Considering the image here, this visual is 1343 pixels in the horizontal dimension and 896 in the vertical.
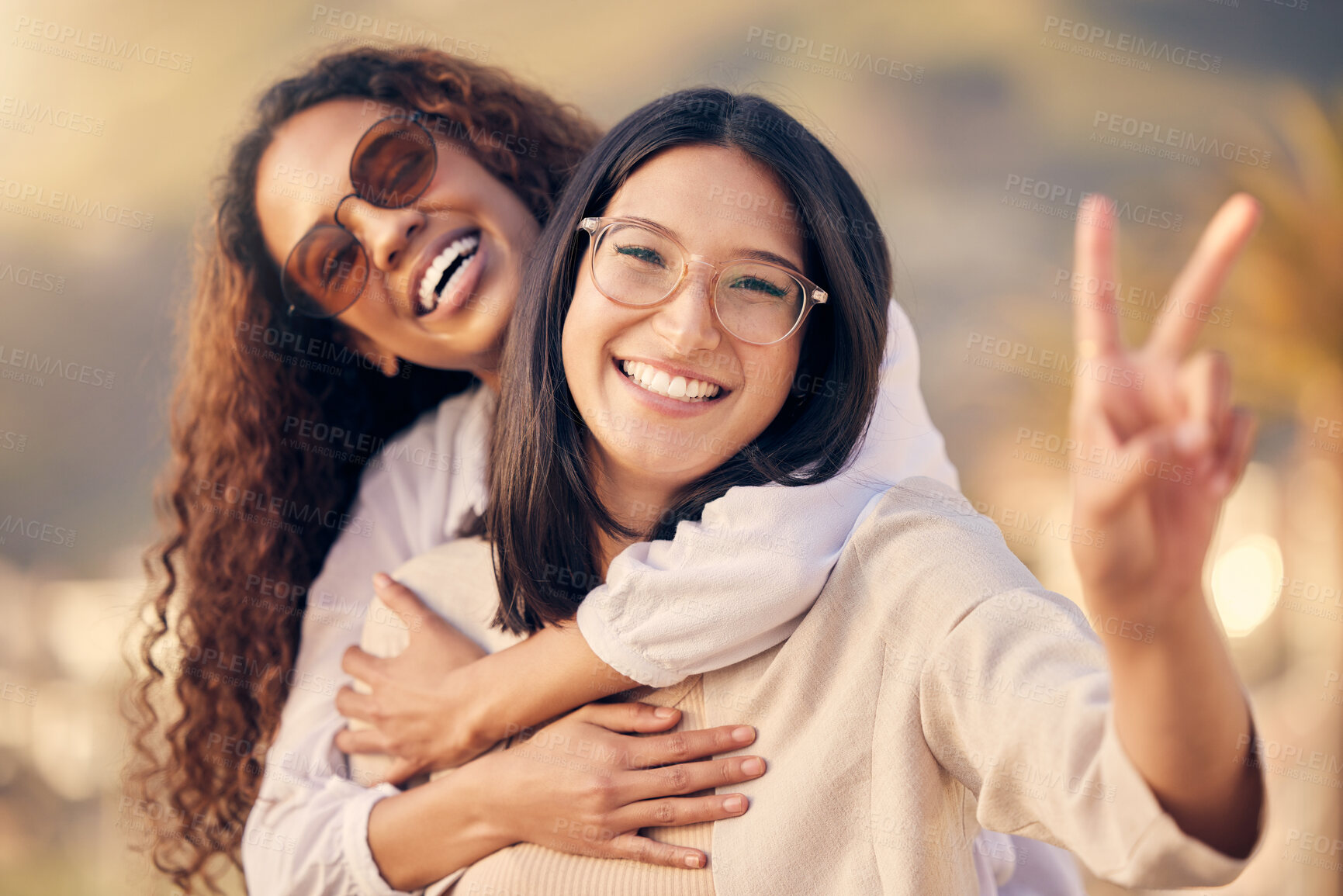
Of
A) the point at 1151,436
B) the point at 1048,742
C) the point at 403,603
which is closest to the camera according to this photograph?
the point at 1151,436

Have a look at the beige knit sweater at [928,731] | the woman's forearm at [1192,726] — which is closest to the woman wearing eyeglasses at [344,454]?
the beige knit sweater at [928,731]

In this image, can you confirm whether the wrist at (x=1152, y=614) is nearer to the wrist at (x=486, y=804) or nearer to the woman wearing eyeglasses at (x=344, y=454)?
the woman wearing eyeglasses at (x=344, y=454)

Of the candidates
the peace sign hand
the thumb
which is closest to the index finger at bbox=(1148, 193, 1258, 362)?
the peace sign hand

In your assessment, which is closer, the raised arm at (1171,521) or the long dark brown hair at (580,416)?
the raised arm at (1171,521)

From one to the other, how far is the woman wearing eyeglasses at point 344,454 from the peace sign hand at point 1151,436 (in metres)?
0.59

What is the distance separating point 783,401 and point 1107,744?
0.73 metres

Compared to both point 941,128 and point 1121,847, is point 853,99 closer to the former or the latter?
point 941,128

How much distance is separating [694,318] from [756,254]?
13cm

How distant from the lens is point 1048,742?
95 cm

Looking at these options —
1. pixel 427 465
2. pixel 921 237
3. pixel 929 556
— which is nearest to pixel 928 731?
pixel 929 556

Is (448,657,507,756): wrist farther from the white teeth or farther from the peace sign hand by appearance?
the peace sign hand

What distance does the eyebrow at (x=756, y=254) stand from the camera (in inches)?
53.2

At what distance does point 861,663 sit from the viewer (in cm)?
124

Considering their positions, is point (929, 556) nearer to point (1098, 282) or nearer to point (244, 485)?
point (1098, 282)
